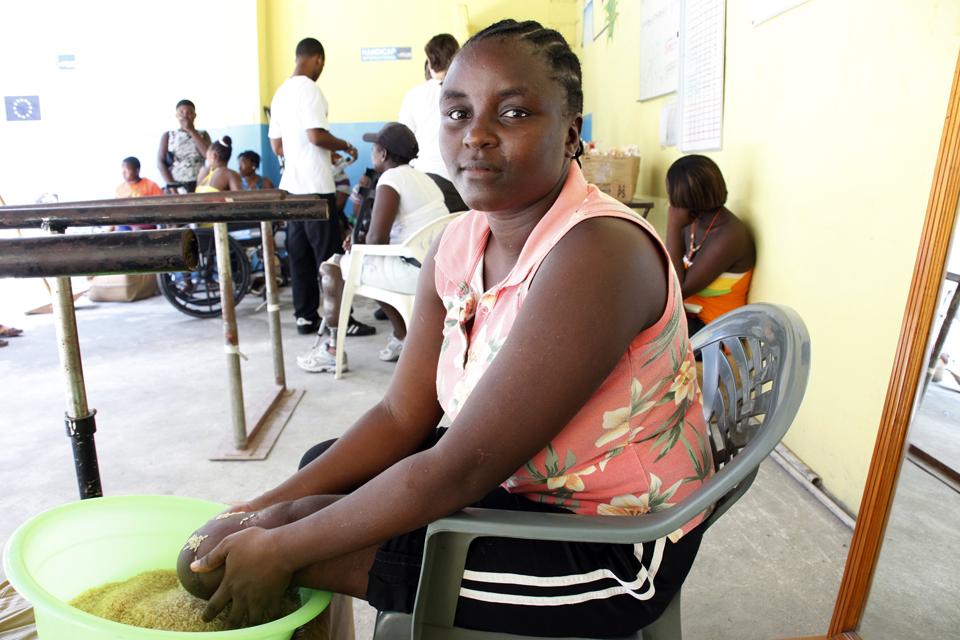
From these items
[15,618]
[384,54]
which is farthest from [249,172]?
[15,618]

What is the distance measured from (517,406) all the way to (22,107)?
8.73 metres

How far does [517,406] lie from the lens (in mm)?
717

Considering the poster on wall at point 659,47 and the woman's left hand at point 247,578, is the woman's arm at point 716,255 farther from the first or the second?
the woman's left hand at point 247,578

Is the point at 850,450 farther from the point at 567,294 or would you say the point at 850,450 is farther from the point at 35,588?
the point at 35,588

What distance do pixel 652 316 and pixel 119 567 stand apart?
2.82ft

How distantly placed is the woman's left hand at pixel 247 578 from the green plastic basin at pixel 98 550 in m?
0.05

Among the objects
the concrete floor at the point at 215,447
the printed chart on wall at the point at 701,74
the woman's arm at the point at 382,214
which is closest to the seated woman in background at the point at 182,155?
the concrete floor at the point at 215,447

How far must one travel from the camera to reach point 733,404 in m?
1.05

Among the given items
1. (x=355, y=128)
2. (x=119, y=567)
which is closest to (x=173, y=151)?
(x=355, y=128)

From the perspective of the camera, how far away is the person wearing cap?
9.75 ft

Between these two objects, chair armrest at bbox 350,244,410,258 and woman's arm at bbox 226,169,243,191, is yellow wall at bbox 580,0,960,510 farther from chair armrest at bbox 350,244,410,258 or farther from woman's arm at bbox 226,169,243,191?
woman's arm at bbox 226,169,243,191

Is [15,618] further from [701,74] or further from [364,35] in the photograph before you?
[364,35]

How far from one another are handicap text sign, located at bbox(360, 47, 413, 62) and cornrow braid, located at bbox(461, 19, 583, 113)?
21.7 ft

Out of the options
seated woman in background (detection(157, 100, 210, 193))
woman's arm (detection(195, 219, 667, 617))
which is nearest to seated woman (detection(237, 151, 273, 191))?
seated woman in background (detection(157, 100, 210, 193))
